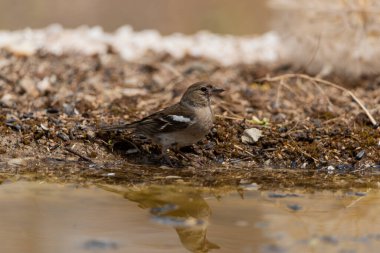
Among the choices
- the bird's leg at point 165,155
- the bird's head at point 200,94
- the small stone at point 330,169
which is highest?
the bird's head at point 200,94

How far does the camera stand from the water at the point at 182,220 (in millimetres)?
4559

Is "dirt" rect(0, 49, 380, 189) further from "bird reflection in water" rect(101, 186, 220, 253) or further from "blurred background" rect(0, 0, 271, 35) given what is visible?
"blurred background" rect(0, 0, 271, 35)

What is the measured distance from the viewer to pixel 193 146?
7387 mm

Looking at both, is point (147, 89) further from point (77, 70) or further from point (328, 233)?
point (328, 233)

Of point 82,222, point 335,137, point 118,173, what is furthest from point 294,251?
point 335,137

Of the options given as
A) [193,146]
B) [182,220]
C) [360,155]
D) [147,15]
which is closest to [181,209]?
[182,220]

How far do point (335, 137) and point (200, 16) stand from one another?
35.9ft

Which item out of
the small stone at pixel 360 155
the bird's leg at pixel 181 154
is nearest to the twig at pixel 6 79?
the bird's leg at pixel 181 154

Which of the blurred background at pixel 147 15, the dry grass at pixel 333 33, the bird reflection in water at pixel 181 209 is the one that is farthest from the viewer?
the blurred background at pixel 147 15

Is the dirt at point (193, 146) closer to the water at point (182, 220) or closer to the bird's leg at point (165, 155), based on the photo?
the bird's leg at point (165, 155)

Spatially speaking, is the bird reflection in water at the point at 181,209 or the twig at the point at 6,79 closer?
the bird reflection in water at the point at 181,209

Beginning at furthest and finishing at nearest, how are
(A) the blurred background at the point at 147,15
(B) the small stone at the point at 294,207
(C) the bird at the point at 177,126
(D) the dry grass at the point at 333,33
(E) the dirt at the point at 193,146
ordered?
(A) the blurred background at the point at 147,15, (D) the dry grass at the point at 333,33, (C) the bird at the point at 177,126, (E) the dirt at the point at 193,146, (B) the small stone at the point at 294,207

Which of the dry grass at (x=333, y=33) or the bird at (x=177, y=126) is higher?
the dry grass at (x=333, y=33)

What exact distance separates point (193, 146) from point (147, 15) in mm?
11380
